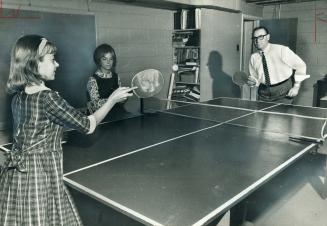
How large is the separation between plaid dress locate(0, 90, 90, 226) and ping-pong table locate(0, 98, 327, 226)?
98 millimetres

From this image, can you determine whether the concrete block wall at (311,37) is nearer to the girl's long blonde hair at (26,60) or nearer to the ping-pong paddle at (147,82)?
the ping-pong paddle at (147,82)

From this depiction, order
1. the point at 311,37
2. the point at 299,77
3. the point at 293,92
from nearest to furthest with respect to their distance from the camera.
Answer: the point at 293,92 < the point at 299,77 < the point at 311,37

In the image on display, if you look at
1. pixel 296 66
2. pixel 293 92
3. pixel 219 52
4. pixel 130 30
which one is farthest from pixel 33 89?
pixel 219 52

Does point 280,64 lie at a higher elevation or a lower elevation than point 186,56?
lower

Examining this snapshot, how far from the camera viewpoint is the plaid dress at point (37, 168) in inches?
57.3

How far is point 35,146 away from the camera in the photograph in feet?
4.90

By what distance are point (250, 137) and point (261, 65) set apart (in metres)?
1.96

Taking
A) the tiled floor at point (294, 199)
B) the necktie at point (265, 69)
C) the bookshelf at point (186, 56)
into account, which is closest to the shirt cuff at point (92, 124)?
the tiled floor at point (294, 199)

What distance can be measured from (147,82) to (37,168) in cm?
129

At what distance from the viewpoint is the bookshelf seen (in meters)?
5.53

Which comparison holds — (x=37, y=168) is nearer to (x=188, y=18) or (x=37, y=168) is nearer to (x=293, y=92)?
(x=293, y=92)

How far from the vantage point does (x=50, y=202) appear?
1501 mm

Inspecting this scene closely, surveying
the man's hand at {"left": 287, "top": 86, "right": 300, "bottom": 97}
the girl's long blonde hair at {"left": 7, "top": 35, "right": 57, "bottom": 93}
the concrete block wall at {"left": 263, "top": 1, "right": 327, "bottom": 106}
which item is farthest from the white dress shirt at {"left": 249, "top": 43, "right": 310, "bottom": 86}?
the girl's long blonde hair at {"left": 7, "top": 35, "right": 57, "bottom": 93}

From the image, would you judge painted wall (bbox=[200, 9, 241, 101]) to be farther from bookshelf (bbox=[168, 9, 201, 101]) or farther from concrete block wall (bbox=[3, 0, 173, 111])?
concrete block wall (bbox=[3, 0, 173, 111])
